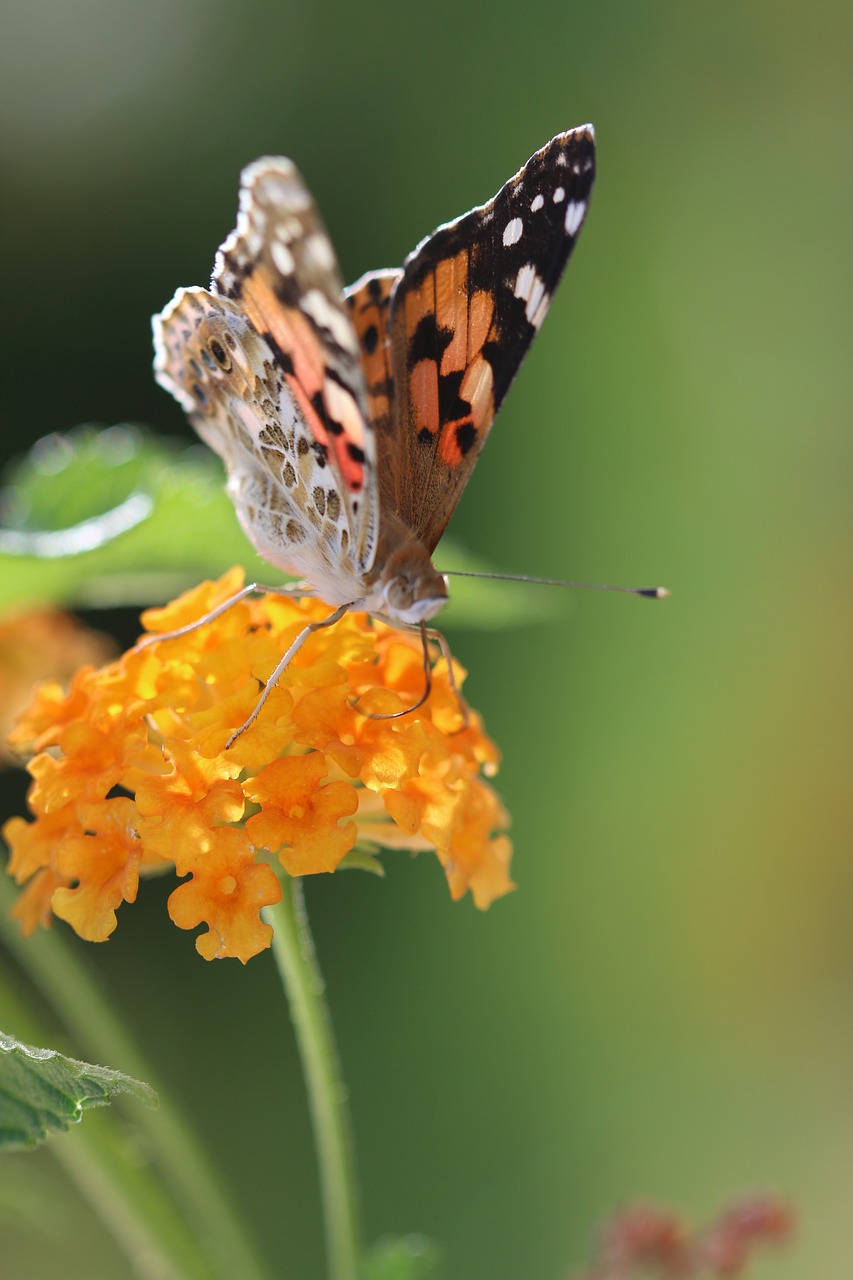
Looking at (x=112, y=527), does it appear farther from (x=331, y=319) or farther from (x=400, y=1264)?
(x=400, y=1264)

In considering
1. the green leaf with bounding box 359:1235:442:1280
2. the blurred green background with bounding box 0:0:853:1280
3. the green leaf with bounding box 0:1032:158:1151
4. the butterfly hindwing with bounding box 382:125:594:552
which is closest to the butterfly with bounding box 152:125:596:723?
the butterfly hindwing with bounding box 382:125:594:552

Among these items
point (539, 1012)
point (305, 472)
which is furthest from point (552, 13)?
point (305, 472)

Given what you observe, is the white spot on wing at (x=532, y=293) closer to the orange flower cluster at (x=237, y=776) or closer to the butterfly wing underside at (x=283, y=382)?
the butterfly wing underside at (x=283, y=382)

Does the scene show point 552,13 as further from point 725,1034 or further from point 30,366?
point 725,1034

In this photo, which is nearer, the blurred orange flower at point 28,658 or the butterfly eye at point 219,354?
the butterfly eye at point 219,354

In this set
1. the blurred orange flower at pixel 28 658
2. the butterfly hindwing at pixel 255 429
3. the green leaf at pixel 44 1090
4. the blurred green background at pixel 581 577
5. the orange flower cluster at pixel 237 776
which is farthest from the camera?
the blurred green background at pixel 581 577

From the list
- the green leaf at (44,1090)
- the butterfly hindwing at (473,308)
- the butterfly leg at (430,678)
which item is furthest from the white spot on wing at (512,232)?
the green leaf at (44,1090)

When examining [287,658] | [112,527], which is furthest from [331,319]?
[112,527]
